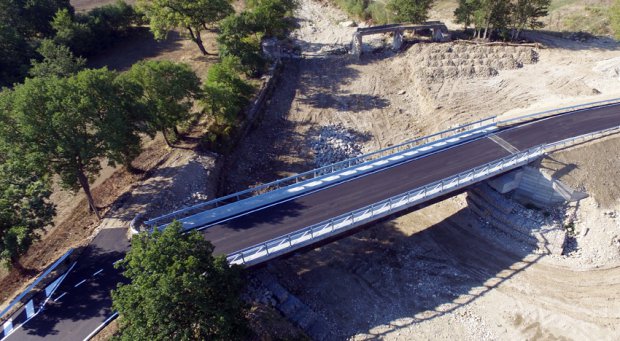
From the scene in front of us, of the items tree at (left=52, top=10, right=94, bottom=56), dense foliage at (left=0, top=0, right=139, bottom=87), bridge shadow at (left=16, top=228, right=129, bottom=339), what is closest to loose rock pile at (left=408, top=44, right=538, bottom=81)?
bridge shadow at (left=16, top=228, right=129, bottom=339)

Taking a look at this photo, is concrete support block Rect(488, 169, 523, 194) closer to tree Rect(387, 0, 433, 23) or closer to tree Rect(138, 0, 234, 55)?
tree Rect(387, 0, 433, 23)

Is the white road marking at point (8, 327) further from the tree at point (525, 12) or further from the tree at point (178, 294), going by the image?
the tree at point (525, 12)

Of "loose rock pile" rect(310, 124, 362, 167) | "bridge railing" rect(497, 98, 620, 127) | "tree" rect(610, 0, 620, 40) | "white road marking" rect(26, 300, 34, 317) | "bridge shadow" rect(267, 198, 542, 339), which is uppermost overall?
"tree" rect(610, 0, 620, 40)

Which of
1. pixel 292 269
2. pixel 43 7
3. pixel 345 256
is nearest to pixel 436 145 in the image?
pixel 345 256

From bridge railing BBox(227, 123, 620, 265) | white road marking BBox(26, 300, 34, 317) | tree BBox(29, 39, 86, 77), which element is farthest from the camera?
tree BBox(29, 39, 86, 77)

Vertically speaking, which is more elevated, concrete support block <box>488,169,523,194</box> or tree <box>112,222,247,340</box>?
tree <box>112,222,247,340</box>

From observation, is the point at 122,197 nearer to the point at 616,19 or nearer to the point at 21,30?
the point at 21,30

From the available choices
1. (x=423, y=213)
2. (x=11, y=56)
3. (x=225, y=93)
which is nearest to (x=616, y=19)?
(x=423, y=213)

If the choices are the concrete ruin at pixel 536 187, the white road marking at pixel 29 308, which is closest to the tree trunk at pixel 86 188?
the white road marking at pixel 29 308
